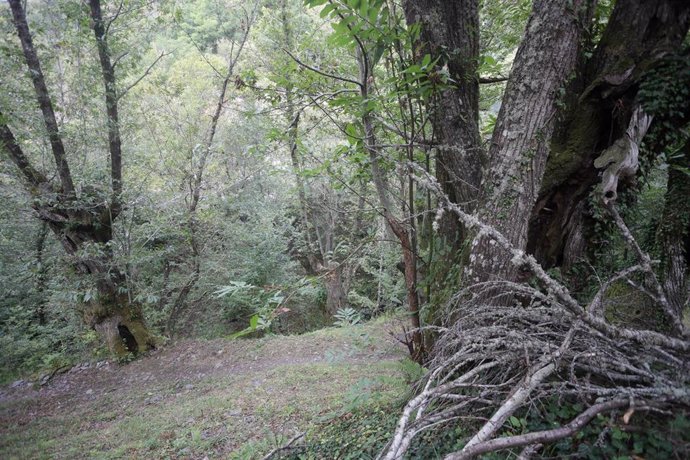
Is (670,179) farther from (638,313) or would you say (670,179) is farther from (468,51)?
(468,51)

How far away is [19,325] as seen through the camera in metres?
9.83

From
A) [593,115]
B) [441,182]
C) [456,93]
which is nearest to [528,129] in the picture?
[593,115]

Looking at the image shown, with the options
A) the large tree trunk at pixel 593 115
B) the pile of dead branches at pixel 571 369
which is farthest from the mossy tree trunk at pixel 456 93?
the pile of dead branches at pixel 571 369

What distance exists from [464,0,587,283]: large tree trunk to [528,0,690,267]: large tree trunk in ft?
0.48

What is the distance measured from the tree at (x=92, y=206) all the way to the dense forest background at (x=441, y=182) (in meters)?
0.05

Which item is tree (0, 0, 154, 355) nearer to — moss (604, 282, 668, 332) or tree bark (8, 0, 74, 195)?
tree bark (8, 0, 74, 195)

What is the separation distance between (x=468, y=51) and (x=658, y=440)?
2507 mm

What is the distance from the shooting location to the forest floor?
3.91 m

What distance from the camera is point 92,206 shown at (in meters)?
7.50

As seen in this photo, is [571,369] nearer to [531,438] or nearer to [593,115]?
[531,438]

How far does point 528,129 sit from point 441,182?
2.84ft

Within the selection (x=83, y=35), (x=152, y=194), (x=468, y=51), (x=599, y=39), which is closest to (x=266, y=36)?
(x=83, y=35)

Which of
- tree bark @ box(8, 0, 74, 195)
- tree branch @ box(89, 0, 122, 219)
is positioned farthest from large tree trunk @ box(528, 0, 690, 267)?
tree bark @ box(8, 0, 74, 195)

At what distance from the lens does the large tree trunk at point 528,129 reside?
222 centimetres
